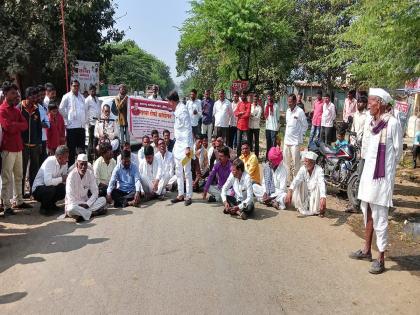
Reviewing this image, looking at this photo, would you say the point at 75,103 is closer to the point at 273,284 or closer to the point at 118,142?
the point at 118,142

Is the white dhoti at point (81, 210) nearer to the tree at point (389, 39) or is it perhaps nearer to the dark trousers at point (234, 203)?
the dark trousers at point (234, 203)

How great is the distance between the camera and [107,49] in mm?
20531

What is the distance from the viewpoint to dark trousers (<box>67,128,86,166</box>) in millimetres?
10070

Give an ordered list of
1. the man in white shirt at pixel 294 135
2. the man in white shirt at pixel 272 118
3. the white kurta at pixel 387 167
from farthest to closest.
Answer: the man in white shirt at pixel 272 118 < the man in white shirt at pixel 294 135 < the white kurta at pixel 387 167

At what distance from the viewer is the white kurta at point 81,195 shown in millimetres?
7320

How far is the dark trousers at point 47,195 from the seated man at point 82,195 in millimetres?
465

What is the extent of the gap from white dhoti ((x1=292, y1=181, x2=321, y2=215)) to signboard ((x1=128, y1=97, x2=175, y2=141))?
5.08 m

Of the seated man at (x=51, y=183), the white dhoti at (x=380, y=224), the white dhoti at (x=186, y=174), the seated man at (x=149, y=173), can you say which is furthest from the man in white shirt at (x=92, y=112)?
the white dhoti at (x=380, y=224)

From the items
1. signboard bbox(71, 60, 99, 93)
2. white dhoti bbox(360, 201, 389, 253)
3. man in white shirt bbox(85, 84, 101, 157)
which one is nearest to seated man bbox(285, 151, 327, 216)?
white dhoti bbox(360, 201, 389, 253)

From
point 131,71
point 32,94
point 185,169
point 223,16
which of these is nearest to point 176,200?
point 185,169

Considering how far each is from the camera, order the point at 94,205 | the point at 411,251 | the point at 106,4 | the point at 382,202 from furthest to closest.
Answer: the point at 106,4 < the point at 94,205 < the point at 411,251 < the point at 382,202

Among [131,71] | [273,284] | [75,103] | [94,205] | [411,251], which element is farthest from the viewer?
[131,71]

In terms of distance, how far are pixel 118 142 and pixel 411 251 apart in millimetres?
7139

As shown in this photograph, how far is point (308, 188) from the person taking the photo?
7.98 m
